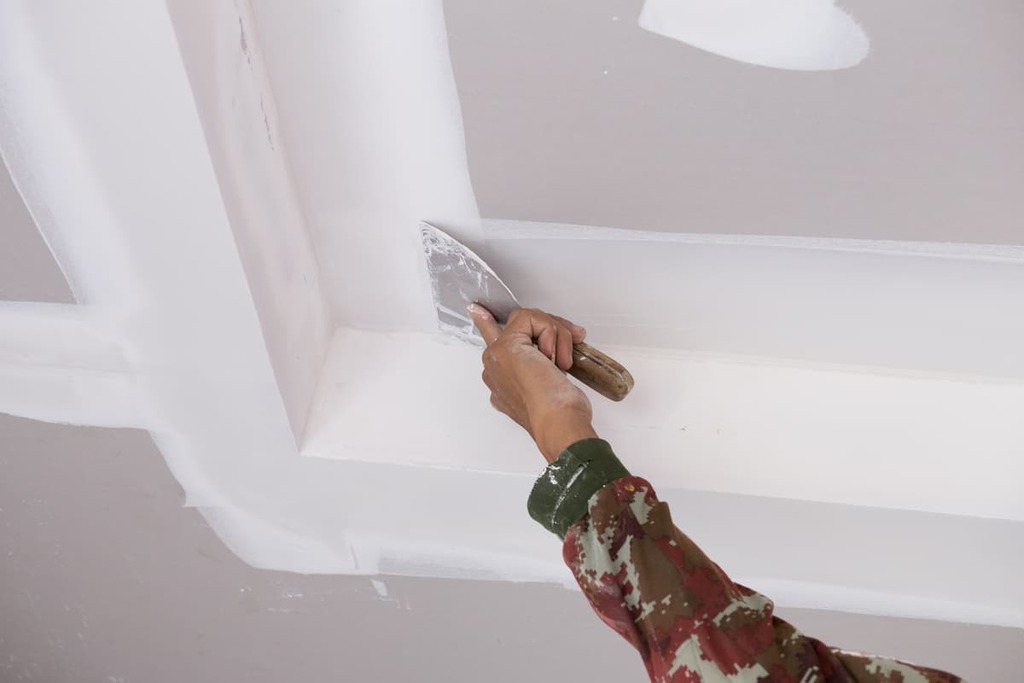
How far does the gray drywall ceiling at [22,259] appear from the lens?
3.38 ft

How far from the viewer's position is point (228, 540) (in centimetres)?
144

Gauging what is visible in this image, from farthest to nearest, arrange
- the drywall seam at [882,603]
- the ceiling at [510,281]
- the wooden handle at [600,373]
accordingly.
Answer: the drywall seam at [882,603] < the wooden handle at [600,373] < the ceiling at [510,281]

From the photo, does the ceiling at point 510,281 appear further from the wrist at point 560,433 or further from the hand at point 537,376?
the wrist at point 560,433

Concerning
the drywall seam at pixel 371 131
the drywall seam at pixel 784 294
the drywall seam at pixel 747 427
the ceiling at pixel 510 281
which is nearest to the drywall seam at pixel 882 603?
the ceiling at pixel 510 281

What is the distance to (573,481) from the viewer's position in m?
0.89

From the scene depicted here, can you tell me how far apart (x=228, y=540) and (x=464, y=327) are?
559mm

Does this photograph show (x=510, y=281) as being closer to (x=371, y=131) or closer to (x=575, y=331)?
(x=575, y=331)

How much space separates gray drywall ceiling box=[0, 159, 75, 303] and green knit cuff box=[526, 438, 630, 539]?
2.22ft

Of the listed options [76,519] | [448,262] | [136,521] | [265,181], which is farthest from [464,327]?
[76,519]

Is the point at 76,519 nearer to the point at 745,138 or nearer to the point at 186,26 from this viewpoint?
the point at 186,26

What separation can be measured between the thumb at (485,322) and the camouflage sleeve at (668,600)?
33 centimetres

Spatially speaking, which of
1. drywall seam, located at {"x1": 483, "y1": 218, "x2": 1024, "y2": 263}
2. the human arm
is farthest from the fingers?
the human arm

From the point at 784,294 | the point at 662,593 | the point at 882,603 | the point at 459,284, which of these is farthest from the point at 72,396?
the point at 882,603

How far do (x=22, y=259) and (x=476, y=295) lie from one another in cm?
58
